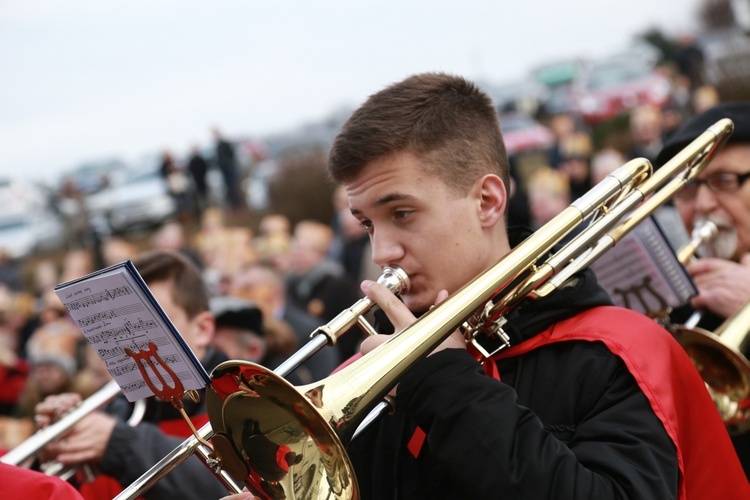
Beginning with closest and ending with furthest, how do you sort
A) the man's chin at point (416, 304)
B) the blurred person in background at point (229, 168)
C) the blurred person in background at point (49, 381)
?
the man's chin at point (416, 304) → the blurred person in background at point (49, 381) → the blurred person in background at point (229, 168)

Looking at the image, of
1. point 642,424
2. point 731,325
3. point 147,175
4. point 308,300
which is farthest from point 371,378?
point 147,175

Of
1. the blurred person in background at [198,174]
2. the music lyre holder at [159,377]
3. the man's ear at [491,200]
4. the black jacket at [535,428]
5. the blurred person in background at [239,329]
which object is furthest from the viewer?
the blurred person in background at [198,174]

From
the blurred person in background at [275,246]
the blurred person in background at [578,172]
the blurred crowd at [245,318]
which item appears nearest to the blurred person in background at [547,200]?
the blurred person in background at [578,172]

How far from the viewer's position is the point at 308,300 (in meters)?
7.47

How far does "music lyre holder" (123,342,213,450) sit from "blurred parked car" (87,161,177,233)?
1797cm

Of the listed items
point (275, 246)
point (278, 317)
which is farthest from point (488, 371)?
point (275, 246)

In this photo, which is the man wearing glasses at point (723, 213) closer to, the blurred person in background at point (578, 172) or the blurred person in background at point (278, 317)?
the blurred person in background at point (278, 317)

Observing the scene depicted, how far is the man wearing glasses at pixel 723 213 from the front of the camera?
11.0 feet

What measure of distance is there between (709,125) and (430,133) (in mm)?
1462

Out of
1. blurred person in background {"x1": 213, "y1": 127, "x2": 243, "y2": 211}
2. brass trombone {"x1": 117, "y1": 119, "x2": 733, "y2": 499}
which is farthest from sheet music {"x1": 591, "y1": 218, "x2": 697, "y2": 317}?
blurred person in background {"x1": 213, "y1": 127, "x2": 243, "y2": 211}

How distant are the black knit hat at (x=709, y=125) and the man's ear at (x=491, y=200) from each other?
1181mm

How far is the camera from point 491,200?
2500mm

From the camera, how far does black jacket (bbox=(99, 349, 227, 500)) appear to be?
3.32m

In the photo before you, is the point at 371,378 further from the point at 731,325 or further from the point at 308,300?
the point at 308,300
